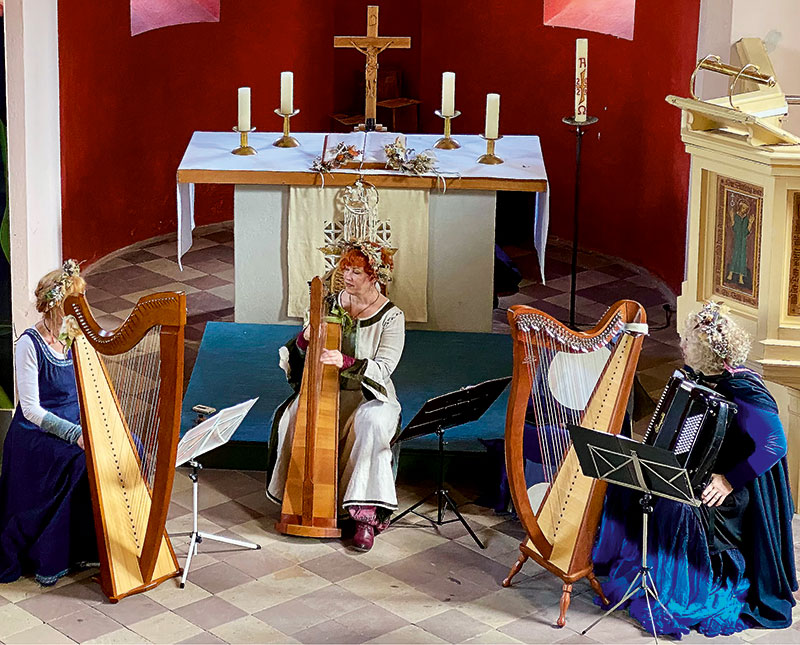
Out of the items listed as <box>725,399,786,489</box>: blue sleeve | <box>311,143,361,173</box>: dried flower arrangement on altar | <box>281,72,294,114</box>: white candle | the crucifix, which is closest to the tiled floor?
<box>725,399,786,489</box>: blue sleeve

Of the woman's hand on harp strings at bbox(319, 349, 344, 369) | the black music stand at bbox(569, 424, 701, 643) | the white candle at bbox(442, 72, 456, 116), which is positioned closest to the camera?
the black music stand at bbox(569, 424, 701, 643)

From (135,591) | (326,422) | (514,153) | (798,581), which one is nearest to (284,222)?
(514,153)

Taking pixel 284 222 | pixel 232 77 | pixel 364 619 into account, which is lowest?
pixel 364 619

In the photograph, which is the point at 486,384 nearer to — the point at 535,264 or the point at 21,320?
the point at 21,320

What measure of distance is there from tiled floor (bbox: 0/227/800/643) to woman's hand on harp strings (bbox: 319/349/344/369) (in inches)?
34.9

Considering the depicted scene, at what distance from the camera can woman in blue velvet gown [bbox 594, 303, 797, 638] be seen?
5.90 meters

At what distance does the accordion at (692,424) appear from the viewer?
5668 millimetres

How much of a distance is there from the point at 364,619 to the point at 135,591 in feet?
3.28

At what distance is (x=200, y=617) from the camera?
19.7 ft

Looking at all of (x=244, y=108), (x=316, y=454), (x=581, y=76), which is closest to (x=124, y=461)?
(x=316, y=454)

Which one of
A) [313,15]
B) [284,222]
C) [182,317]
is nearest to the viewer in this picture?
[182,317]

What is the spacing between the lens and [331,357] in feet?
21.2

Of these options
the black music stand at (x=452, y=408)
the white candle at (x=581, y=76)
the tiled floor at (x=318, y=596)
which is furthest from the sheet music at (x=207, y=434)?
the white candle at (x=581, y=76)

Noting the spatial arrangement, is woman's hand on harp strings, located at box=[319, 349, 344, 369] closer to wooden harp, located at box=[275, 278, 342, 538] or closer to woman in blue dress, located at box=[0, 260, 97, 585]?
wooden harp, located at box=[275, 278, 342, 538]
